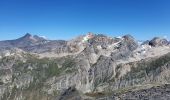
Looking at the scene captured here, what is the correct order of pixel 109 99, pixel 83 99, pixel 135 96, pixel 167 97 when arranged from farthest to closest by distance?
pixel 83 99 < pixel 109 99 < pixel 135 96 < pixel 167 97

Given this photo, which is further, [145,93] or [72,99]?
[72,99]

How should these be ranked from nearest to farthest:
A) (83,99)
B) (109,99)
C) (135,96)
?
(135,96) < (109,99) < (83,99)

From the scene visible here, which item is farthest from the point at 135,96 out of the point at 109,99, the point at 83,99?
the point at 83,99

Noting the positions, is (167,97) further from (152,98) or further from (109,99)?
(109,99)

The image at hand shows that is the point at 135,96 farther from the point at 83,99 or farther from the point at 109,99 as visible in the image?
the point at 83,99

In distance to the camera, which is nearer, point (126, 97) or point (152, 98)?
point (152, 98)

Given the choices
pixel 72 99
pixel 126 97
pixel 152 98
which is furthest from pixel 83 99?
pixel 152 98

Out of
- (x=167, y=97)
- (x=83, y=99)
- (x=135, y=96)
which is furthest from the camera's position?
(x=83, y=99)

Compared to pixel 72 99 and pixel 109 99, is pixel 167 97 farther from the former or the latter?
pixel 72 99
